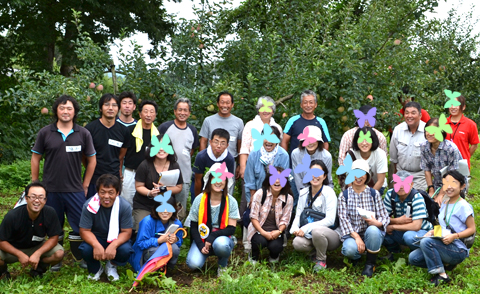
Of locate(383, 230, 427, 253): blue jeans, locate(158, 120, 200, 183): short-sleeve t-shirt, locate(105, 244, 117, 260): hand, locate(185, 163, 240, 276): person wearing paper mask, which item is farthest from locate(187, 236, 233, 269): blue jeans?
locate(383, 230, 427, 253): blue jeans

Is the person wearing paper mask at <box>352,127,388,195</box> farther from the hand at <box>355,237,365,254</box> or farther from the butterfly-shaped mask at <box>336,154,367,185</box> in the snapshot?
the hand at <box>355,237,365,254</box>

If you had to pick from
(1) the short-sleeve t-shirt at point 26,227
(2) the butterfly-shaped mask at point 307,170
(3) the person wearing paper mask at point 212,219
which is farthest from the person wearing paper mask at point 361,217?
(1) the short-sleeve t-shirt at point 26,227

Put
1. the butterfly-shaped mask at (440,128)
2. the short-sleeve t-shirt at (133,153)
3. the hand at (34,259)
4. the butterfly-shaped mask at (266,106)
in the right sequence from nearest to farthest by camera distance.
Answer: the hand at (34,259) < the butterfly-shaped mask at (440,128) < the short-sleeve t-shirt at (133,153) < the butterfly-shaped mask at (266,106)

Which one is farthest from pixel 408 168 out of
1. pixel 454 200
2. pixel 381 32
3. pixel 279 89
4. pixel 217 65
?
pixel 217 65

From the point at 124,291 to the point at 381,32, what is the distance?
15.2ft

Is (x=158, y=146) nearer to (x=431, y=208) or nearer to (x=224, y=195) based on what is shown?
(x=224, y=195)

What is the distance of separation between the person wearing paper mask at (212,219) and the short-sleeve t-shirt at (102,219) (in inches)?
22.5

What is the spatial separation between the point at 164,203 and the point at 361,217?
1739mm

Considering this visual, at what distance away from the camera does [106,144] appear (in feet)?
14.6

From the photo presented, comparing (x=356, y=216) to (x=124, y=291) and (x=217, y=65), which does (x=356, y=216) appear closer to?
(x=124, y=291)

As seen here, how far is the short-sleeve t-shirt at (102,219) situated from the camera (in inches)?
159

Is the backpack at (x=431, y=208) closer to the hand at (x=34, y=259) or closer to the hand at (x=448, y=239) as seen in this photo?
the hand at (x=448, y=239)

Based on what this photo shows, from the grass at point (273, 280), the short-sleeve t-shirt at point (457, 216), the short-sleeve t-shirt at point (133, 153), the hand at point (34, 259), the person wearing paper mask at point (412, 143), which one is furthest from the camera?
the person wearing paper mask at point (412, 143)

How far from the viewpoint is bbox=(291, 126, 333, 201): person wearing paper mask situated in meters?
4.56
